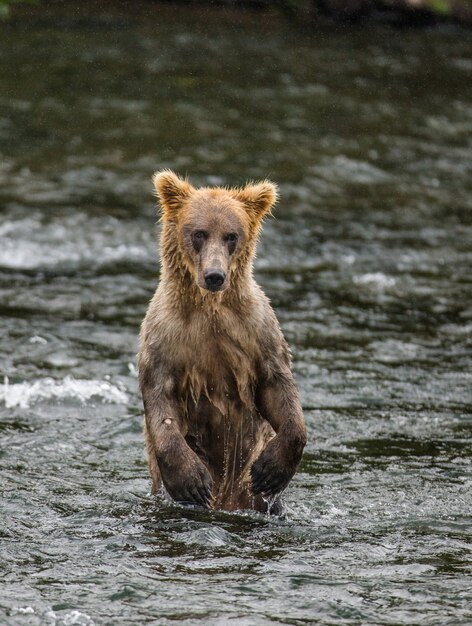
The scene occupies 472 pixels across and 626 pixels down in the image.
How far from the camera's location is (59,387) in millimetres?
9680

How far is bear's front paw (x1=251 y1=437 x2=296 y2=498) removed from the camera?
688 cm

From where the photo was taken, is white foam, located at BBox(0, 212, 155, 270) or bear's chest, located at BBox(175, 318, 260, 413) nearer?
bear's chest, located at BBox(175, 318, 260, 413)

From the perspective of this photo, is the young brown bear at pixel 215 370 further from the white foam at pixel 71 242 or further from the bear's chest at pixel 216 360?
the white foam at pixel 71 242

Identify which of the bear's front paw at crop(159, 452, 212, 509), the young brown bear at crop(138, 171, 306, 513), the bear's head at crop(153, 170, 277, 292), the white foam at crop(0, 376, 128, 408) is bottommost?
the white foam at crop(0, 376, 128, 408)

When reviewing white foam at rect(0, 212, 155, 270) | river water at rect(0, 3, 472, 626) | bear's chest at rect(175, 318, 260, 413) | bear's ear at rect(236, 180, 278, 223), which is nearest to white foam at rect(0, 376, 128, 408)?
river water at rect(0, 3, 472, 626)

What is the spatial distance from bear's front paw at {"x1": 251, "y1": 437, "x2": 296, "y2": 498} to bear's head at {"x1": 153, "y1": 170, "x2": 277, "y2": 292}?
0.92 meters

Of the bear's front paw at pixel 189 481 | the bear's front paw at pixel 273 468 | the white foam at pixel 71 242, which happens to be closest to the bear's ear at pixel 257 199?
the bear's front paw at pixel 273 468

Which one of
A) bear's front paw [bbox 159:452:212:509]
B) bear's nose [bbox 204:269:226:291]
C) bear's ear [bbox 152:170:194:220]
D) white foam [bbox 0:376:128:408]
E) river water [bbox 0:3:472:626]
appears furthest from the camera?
white foam [bbox 0:376:128:408]

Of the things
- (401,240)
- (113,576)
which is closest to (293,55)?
(401,240)

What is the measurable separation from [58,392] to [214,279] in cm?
331

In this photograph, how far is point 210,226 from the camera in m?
6.94

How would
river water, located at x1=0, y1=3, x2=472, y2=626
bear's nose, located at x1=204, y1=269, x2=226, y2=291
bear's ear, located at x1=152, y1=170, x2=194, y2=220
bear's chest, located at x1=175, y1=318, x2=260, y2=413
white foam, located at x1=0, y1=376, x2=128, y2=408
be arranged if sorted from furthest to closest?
white foam, located at x1=0, y1=376, x2=128, y2=408
bear's ear, located at x1=152, y1=170, x2=194, y2=220
bear's chest, located at x1=175, y1=318, x2=260, y2=413
bear's nose, located at x1=204, y1=269, x2=226, y2=291
river water, located at x1=0, y1=3, x2=472, y2=626

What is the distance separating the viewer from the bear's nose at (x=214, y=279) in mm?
6602

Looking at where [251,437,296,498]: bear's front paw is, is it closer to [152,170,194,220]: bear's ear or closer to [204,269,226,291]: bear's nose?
[204,269,226,291]: bear's nose
